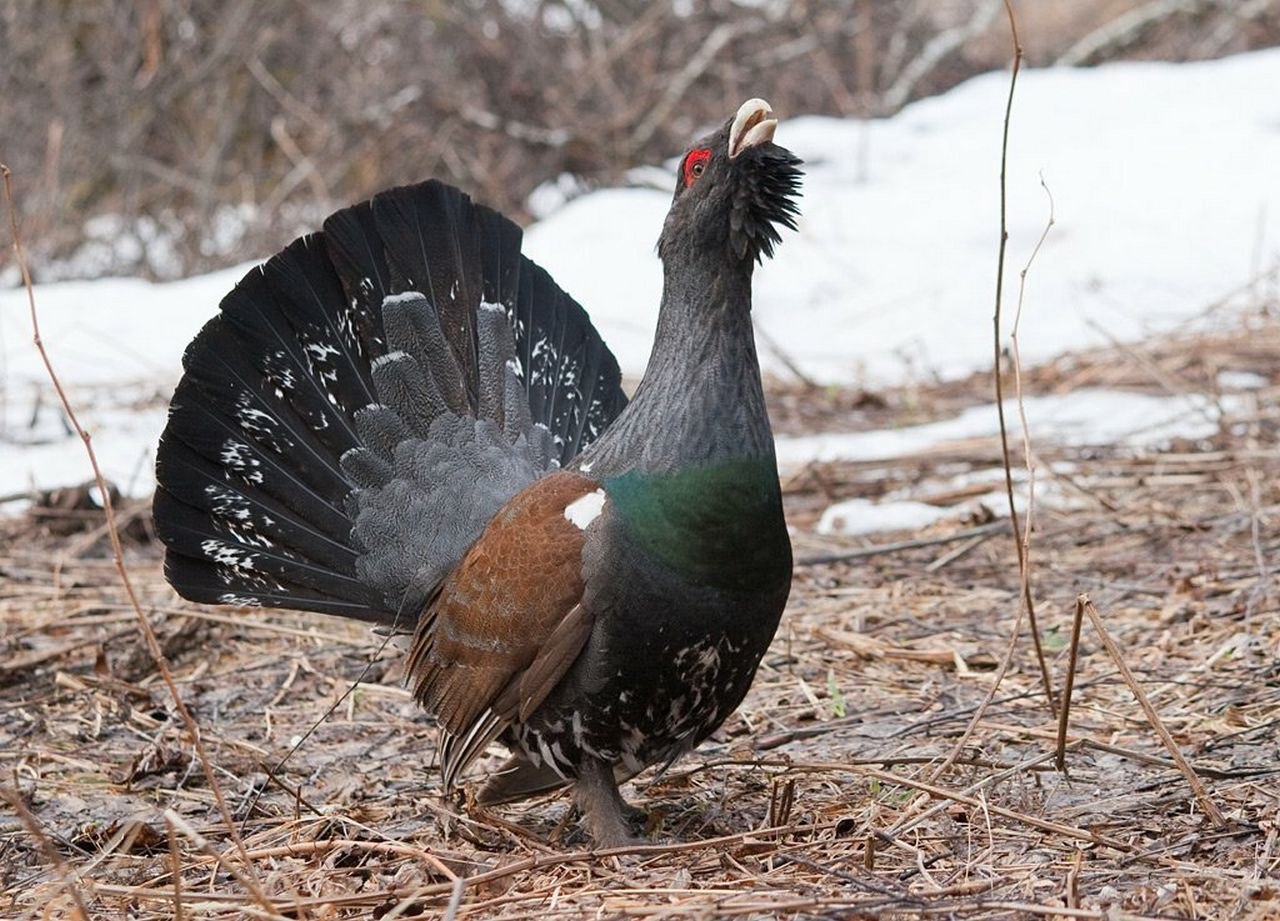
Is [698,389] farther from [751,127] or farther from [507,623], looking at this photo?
[507,623]

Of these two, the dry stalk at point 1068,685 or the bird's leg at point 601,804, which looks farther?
the bird's leg at point 601,804

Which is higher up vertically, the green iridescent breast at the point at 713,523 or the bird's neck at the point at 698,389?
the bird's neck at the point at 698,389

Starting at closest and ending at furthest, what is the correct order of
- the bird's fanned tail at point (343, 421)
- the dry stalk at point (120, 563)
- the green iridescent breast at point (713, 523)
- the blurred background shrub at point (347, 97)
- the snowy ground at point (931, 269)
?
the dry stalk at point (120, 563) → the green iridescent breast at point (713, 523) → the bird's fanned tail at point (343, 421) → the snowy ground at point (931, 269) → the blurred background shrub at point (347, 97)

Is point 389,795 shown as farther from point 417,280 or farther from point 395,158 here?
point 395,158

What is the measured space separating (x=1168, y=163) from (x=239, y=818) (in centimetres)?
811

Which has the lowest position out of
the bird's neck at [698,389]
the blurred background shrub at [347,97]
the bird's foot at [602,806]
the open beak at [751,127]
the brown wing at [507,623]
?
the bird's foot at [602,806]

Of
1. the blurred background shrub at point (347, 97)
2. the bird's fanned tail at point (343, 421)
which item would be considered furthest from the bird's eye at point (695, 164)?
the blurred background shrub at point (347, 97)

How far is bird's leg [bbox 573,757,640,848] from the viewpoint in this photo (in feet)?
11.1

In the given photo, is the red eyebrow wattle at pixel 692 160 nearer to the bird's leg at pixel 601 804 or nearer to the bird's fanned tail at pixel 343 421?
the bird's fanned tail at pixel 343 421

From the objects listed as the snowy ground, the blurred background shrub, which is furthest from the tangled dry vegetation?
the blurred background shrub

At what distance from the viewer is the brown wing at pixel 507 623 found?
3.25 meters

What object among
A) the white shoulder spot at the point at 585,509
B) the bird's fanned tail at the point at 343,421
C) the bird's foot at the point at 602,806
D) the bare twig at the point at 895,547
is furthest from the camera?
the bare twig at the point at 895,547

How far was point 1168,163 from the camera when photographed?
988cm

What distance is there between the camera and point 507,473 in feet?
13.3
